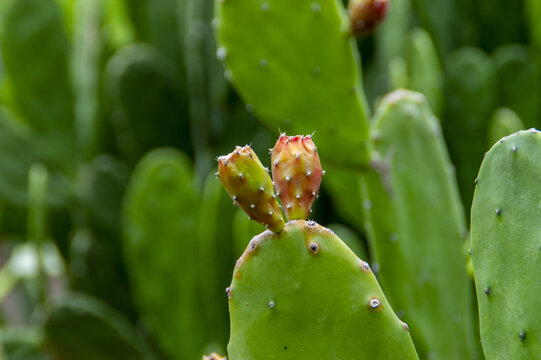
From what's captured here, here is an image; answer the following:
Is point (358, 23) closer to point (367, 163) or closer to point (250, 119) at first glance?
point (367, 163)

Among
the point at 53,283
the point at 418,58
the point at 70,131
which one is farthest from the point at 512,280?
the point at 53,283

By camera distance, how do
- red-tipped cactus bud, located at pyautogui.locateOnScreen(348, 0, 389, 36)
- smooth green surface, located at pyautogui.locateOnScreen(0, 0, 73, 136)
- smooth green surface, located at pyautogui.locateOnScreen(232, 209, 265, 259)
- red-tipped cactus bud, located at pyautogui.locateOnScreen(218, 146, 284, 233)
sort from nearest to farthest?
red-tipped cactus bud, located at pyautogui.locateOnScreen(218, 146, 284, 233) → red-tipped cactus bud, located at pyautogui.locateOnScreen(348, 0, 389, 36) → smooth green surface, located at pyautogui.locateOnScreen(232, 209, 265, 259) → smooth green surface, located at pyautogui.locateOnScreen(0, 0, 73, 136)

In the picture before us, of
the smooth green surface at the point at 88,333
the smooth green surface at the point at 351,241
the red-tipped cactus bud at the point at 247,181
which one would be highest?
the red-tipped cactus bud at the point at 247,181

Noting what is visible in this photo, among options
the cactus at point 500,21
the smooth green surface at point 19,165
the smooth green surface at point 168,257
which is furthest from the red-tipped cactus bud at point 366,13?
the smooth green surface at point 19,165

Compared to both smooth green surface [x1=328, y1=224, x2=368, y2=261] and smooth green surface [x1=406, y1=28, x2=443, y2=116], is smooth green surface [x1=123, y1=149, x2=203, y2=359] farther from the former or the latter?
smooth green surface [x1=406, y1=28, x2=443, y2=116]

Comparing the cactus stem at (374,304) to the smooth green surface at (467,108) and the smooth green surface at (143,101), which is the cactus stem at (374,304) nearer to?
the smooth green surface at (467,108)

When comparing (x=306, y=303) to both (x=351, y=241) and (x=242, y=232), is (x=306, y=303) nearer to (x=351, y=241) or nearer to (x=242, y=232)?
(x=242, y=232)

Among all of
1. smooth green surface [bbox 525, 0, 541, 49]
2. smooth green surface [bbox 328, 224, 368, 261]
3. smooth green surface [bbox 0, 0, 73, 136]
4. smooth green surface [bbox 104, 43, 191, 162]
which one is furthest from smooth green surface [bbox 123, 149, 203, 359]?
smooth green surface [bbox 525, 0, 541, 49]
